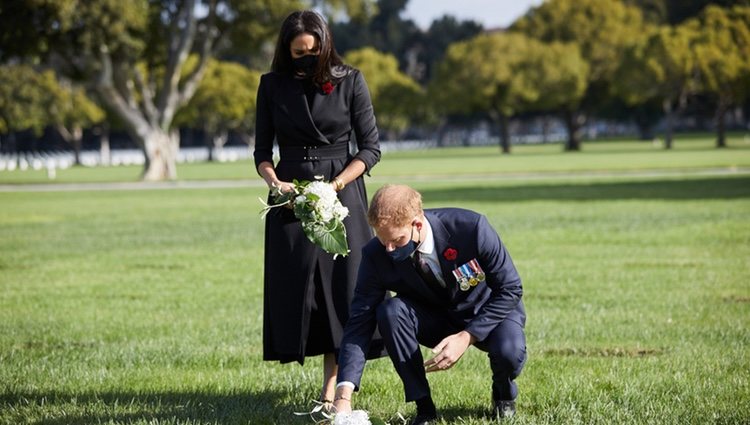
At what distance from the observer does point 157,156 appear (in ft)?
136

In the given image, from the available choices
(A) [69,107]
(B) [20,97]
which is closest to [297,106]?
(B) [20,97]

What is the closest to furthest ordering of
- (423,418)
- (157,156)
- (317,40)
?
(423,418) < (317,40) < (157,156)

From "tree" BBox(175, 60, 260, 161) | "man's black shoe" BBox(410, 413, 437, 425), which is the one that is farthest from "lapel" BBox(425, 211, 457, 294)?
"tree" BBox(175, 60, 260, 161)

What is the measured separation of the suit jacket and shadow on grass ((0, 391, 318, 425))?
0.69 meters

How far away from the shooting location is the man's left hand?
455 cm

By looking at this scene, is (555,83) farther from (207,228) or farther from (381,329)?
(381,329)

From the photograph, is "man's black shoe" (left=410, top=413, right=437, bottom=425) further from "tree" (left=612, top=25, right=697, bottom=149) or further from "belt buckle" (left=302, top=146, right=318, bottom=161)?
"tree" (left=612, top=25, right=697, bottom=149)

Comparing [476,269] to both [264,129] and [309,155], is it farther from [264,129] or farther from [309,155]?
[264,129]

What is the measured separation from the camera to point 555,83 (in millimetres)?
71688

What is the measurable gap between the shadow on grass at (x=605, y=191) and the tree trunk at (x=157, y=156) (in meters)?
16.7

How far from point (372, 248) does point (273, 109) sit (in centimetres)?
113

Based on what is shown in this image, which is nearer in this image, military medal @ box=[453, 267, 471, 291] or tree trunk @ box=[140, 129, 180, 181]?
military medal @ box=[453, 267, 471, 291]

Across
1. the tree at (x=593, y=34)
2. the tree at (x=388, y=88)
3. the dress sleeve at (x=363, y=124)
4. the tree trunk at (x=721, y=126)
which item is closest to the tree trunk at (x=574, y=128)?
the tree at (x=593, y=34)

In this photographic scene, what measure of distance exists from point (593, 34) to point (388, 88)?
17.8 metres
